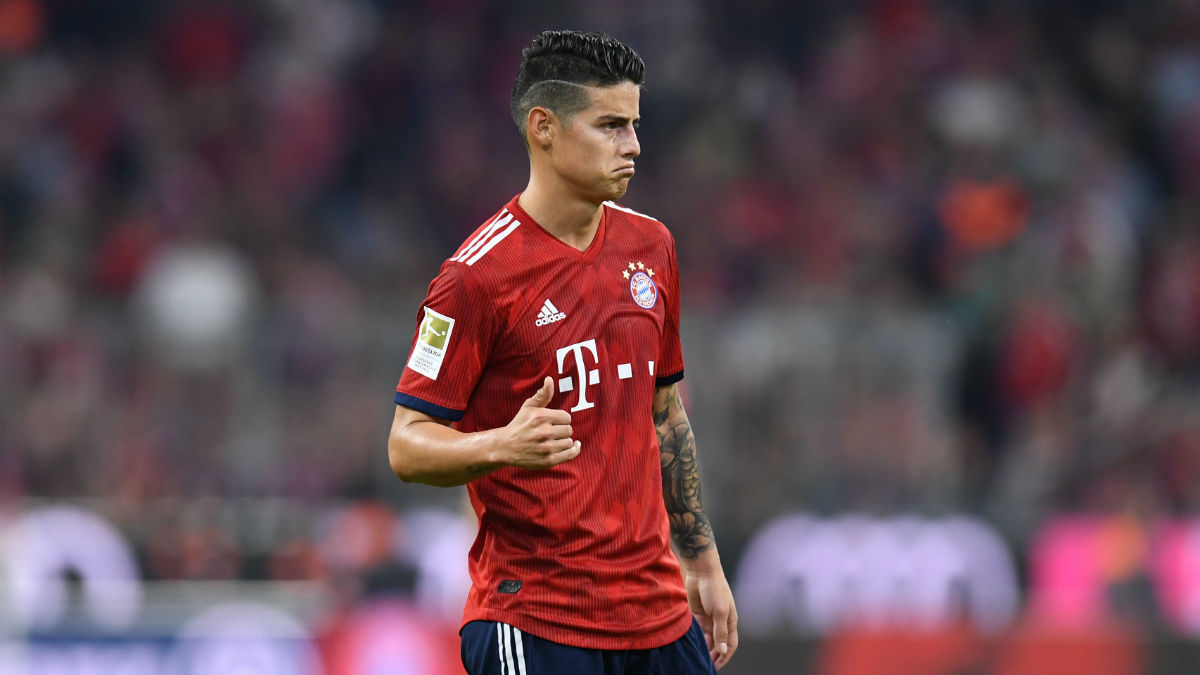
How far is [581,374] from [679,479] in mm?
497

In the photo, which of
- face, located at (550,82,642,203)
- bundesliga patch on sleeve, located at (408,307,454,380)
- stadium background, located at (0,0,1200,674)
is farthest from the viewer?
stadium background, located at (0,0,1200,674)

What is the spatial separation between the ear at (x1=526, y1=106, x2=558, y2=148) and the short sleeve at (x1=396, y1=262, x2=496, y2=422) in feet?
1.22

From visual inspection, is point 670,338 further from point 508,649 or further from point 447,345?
point 508,649

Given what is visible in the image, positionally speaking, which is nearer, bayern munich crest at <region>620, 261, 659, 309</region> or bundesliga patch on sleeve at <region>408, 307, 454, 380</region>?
bundesliga patch on sleeve at <region>408, 307, 454, 380</region>

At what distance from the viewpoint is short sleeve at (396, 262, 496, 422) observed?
3598mm

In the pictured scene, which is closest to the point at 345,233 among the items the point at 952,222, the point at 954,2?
the point at 952,222

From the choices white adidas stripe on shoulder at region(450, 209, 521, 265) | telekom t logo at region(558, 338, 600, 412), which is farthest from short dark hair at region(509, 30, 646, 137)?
telekom t logo at region(558, 338, 600, 412)

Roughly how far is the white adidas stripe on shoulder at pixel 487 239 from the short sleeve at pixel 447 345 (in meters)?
0.04

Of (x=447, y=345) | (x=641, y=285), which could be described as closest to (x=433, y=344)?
(x=447, y=345)

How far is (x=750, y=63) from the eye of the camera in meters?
12.3

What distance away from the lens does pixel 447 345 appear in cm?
359

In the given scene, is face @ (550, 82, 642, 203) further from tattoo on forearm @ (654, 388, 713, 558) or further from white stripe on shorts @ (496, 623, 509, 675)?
white stripe on shorts @ (496, 623, 509, 675)

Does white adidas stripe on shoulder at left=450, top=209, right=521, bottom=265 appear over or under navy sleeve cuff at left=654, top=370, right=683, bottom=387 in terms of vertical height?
over

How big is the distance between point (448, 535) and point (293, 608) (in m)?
0.86
